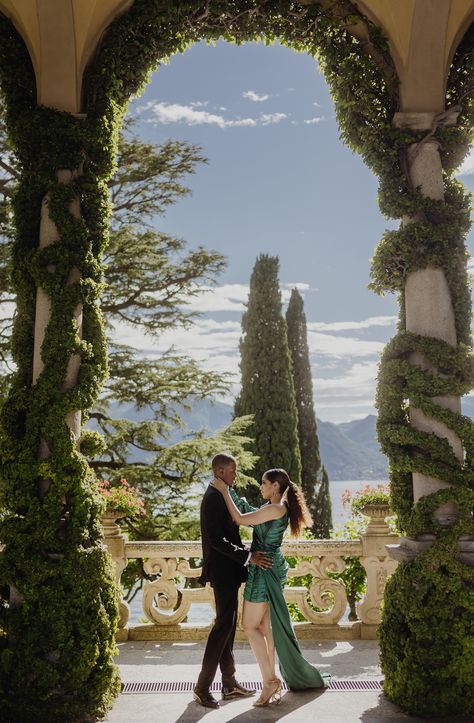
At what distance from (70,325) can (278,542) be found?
2.23m

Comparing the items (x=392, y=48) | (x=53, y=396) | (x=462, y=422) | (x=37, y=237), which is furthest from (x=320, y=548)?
(x=392, y=48)

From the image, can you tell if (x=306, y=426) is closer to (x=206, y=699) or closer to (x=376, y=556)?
(x=376, y=556)

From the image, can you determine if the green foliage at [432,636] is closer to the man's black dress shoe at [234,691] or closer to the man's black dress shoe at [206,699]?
the man's black dress shoe at [234,691]

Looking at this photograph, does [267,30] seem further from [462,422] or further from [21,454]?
[21,454]

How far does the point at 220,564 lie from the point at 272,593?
447mm

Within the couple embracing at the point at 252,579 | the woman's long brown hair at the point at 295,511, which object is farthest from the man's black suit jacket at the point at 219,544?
the woman's long brown hair at the point at 295,511

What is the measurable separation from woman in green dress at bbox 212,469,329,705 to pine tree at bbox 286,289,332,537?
1690 centimetres

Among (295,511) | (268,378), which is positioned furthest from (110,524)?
(268,378)

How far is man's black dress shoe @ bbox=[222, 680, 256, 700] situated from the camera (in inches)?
185

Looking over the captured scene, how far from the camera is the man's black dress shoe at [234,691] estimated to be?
4695 millimetres

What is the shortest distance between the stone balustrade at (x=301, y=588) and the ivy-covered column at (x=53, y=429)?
192 cm

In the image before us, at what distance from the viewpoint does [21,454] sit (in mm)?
4594

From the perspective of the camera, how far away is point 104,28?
17.2ft

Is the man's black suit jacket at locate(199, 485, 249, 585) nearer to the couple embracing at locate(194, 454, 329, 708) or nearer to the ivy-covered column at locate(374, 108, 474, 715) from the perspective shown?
the couple embracing at locate(194, 454, 329, 708)
